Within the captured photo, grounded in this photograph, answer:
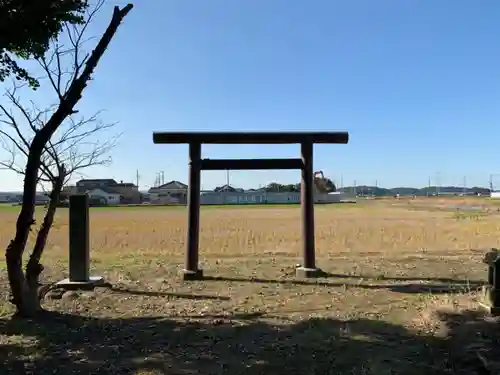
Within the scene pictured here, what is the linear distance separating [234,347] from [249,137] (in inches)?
221

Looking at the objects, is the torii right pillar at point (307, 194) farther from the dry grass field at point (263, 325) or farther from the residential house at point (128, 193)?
the residential house at point (128, 193)

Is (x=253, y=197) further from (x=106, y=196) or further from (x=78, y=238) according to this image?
(x=78, y=238)

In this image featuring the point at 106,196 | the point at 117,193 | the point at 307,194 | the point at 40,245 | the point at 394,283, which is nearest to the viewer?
the point at 40,245

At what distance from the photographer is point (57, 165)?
7004mm

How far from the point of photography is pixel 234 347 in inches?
207

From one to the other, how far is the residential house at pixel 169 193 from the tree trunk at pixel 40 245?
290 feet

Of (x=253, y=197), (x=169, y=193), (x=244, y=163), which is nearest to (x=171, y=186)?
(x=169, y=193)

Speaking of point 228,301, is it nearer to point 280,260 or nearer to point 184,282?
point 184,282

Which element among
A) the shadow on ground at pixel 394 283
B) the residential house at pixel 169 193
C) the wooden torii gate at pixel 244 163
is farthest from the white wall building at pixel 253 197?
the shadow on ground at pixel 394 283

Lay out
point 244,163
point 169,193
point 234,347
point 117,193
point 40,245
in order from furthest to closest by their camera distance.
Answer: point 169,193 → point 117,193 → point 244,163 → point 40,245 → point 234,347

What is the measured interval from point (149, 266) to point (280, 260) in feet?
10.4

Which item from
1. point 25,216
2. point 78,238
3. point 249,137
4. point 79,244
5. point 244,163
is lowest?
point 79,244

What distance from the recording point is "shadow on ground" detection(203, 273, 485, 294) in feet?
27.4

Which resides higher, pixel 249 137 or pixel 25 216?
pixel 249 137
